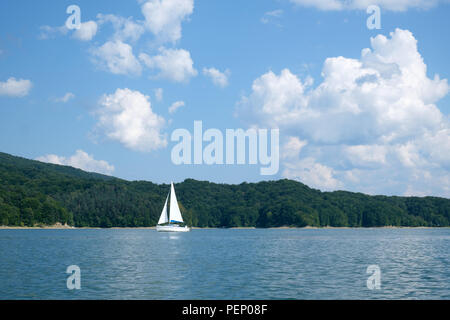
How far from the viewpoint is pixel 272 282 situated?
4488cm

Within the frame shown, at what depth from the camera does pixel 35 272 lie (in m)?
52.1

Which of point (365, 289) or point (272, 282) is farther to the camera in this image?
point (272, 282)
